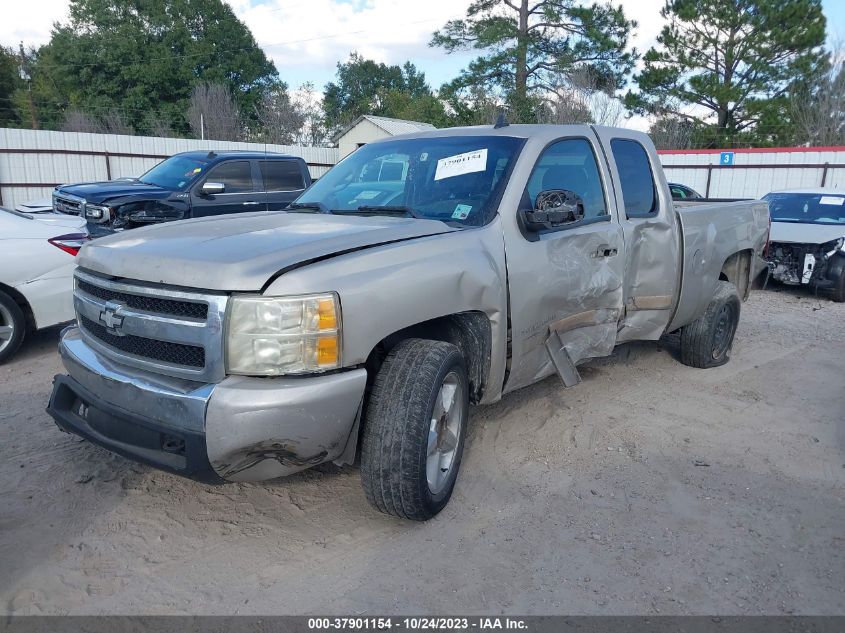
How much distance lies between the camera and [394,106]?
61969mm

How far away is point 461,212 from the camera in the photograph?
3.75 m

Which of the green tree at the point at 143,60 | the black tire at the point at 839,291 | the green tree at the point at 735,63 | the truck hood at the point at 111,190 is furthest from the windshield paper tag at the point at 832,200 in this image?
the green tree at the point at 143,60

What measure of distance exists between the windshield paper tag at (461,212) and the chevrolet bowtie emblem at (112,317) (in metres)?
1.77

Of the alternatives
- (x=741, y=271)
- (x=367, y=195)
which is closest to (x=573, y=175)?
(x=367, y=195)

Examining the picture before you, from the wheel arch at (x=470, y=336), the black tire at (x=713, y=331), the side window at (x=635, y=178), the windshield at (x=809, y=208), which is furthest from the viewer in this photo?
the windshield at (x=809, y=208)

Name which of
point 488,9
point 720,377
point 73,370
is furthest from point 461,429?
point 488,9

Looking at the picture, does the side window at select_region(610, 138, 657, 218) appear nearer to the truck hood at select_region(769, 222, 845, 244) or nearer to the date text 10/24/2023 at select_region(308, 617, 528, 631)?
the date text 10/24/2023 at select_region(308, 617, 528, 631)

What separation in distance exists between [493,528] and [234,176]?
8.64 meters

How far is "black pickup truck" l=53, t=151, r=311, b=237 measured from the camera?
364 inches

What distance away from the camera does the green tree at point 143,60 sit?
147ft

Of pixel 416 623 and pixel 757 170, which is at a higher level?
pixel 757 170

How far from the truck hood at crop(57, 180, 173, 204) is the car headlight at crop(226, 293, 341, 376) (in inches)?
299

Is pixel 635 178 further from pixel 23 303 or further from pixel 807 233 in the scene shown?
pixel 807 233

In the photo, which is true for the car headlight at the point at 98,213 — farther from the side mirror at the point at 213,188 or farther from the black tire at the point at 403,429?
the black tire at the point at 403,429
